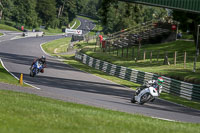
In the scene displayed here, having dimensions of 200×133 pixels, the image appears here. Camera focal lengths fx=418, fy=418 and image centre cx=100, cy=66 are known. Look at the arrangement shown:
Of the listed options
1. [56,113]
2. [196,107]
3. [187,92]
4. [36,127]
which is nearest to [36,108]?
[56,113]

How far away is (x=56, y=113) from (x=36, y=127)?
2.52m

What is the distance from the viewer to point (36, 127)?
8.71 metres

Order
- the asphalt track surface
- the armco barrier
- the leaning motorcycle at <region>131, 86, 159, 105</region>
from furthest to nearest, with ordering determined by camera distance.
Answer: the armco barrier < the leaning motorcycle at <region>131, 86, 159, 105</region> < the asphalt track surface

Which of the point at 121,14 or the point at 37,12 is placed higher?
the point at 121,14

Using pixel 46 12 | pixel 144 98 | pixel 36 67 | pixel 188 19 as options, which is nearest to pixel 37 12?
pixel 46 12

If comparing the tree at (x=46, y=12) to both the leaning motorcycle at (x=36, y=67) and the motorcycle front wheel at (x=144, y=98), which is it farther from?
the motorcycle front wheel at (x=144, y=98)

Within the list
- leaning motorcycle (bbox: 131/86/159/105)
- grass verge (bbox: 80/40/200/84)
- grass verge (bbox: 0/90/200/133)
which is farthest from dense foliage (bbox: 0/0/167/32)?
grass verge (bbox: 0/90/200/133)

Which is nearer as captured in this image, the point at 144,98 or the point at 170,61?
the point at 144,98

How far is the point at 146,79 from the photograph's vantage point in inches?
1236

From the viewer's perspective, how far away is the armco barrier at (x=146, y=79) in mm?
25000

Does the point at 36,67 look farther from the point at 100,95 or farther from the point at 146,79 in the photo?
the point at 146,79

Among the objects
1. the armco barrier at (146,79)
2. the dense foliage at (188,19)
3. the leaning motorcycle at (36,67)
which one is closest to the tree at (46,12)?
the armco barrier at (146,79)

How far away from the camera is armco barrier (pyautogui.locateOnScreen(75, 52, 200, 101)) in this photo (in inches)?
984

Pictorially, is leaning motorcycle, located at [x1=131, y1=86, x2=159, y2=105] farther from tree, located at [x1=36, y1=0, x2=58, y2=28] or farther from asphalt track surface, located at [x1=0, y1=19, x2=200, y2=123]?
tree, located at [x1=36, y1=0, x2=58, y2=28]
